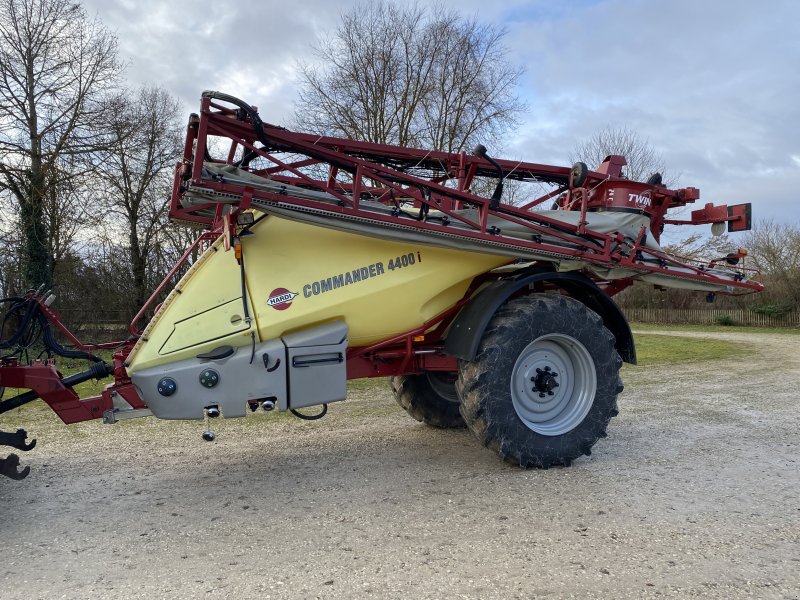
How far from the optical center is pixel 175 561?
136 inches

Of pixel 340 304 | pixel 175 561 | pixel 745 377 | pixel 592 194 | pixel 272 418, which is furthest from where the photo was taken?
pixel 745 377

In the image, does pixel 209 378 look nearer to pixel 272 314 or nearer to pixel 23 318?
pixel 272 314

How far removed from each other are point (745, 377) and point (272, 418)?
8.67 m

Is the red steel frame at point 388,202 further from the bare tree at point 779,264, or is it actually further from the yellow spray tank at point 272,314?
the bare tree at point 779,264

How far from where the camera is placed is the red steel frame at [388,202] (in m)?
4.18

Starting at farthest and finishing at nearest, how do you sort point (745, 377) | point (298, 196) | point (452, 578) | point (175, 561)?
point (745, 377) < point (298, 196) < point (175, 561) < point (452, 578)

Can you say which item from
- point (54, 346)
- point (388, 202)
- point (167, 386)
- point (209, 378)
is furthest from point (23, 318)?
point (388, 202)

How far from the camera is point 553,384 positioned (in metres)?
5.20

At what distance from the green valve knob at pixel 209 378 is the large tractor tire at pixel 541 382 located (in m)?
1.93

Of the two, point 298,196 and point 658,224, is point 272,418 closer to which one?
point 298,196

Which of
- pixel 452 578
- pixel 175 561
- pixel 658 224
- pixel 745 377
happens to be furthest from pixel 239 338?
pixel 745 377

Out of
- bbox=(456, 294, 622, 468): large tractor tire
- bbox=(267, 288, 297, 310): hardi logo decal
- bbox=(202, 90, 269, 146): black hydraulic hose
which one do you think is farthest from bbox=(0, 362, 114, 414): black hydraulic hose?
bbox=(456, 294, 622, 468): large tractor tire

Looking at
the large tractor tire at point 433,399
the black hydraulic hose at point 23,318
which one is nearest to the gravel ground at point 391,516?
the large tractor tire at point 433,399

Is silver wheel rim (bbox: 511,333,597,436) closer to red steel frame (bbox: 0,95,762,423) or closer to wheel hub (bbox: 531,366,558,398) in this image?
wheel hub (bbox: 531,366,558,398)
